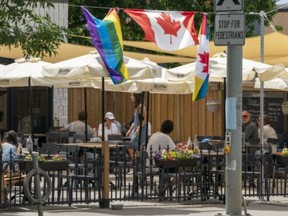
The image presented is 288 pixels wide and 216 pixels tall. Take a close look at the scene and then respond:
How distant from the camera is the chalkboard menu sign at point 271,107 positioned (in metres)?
31.1

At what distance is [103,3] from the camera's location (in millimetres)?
35000

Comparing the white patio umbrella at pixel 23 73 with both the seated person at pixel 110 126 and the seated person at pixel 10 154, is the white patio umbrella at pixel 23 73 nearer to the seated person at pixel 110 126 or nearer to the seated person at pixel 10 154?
the seated person at pixel 110 126

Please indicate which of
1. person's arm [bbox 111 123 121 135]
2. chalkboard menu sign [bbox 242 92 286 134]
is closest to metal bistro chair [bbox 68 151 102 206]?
person's arm [bbox 111 123 121 135]

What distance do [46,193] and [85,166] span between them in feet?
6.26

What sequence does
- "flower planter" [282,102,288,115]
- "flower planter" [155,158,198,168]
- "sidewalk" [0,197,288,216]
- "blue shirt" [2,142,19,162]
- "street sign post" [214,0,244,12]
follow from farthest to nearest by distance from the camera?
"flower planter" [282,102,288,115], "flower planter" [155,158,198,168], "blue shirt" [2,142,19,162], "sidewalk" [0,197,288,216], "street sign post" [214,0,244,12]

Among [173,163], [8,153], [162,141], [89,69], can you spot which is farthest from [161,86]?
[8,153]

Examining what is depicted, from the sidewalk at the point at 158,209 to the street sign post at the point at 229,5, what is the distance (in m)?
3.04

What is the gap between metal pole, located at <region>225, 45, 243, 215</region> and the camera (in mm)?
14008

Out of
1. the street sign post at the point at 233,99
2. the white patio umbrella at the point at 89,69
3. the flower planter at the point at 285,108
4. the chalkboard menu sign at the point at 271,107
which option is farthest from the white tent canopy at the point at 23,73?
the chalkboard menu sign at the point at 271,107

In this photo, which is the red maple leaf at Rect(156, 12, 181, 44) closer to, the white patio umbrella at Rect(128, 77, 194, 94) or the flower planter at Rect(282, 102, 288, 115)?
the white patio umbrella at Rect(128, 77, 194, 94)

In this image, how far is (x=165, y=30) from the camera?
17516mm

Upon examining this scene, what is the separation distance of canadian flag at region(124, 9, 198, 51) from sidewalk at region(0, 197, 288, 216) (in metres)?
2.77

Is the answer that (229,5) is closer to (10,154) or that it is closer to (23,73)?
(10,154)

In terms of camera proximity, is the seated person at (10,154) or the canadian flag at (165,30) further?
the canadian flag at (165,30)
